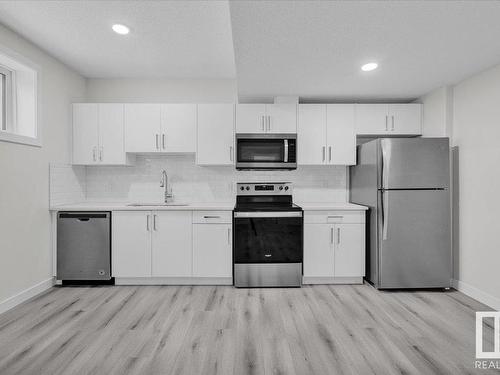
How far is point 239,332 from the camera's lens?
2340 millimetres

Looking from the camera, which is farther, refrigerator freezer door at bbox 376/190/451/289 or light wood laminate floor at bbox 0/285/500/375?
refrigerator freezer door at bbox 376/190/451/289

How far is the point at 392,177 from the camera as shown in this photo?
3.18 meters

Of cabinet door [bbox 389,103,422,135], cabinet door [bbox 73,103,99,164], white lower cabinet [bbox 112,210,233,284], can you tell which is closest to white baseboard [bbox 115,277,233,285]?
white lower cabinet [bbox 112,210,233,284]

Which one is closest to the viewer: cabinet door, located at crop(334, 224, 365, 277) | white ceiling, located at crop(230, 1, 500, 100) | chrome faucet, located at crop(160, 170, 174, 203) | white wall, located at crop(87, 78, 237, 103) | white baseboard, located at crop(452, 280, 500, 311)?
white ceiling, located at crop(230, 1, 500, 100)

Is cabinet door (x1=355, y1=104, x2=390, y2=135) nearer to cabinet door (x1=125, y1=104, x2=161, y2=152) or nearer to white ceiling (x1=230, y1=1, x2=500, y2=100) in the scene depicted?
white ceiling (x1=230, y1=1, x2=500, y2=100)

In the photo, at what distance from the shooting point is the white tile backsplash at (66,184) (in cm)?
338

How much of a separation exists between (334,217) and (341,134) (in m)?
1.07

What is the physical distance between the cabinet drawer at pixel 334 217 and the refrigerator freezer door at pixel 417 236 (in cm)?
31

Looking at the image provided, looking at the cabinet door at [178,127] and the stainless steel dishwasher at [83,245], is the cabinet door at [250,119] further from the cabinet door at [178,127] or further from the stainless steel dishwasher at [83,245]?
the stainless steel dishwasher at [83,245]

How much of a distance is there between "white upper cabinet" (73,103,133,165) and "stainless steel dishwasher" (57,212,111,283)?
0.73 m

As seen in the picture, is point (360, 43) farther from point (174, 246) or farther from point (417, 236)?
point (174, 246)

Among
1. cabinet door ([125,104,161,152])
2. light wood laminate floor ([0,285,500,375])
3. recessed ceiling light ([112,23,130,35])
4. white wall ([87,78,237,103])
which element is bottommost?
light wood laminate floor ([0,285,500,375])

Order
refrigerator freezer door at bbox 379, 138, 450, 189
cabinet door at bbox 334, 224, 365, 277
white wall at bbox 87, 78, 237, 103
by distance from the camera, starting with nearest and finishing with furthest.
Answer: refrigerator freezer door at bbox 379, 138, 450, 189 → cabinet door at bbox 334, 224, 365, 277 → white wall at bbox 87, 78, 237, 103

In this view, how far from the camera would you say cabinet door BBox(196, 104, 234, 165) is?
3688 millimetres
